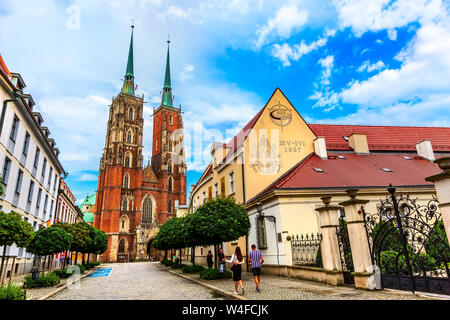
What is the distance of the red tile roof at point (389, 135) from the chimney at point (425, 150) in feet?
2.37

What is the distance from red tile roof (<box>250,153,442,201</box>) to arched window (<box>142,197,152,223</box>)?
53.0 metres

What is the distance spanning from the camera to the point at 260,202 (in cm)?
A: 1770

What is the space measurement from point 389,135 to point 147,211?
2181 inches

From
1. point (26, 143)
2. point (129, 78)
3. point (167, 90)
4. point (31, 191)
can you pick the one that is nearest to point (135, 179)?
point (129, 78)

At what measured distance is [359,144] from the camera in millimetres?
22938

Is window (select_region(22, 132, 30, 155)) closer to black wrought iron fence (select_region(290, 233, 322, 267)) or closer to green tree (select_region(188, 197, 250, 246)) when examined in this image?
green tree (select_region(188, 197, 250, 246))

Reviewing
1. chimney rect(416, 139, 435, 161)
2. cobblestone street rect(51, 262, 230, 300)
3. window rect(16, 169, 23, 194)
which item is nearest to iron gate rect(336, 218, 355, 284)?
cobblestone street rect(51, 262, 230, 300)

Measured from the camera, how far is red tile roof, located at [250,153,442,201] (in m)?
16.8

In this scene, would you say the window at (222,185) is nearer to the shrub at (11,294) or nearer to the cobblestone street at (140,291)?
the cobblestone street at (140,291)

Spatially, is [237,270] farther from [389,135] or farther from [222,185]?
[389,135]

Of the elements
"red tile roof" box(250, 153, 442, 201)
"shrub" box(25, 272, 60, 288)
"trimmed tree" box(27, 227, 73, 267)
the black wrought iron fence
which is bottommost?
"shrub" box(25, 272, 60, 288)

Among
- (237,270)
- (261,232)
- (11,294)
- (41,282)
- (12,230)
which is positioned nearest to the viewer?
(11,294)
